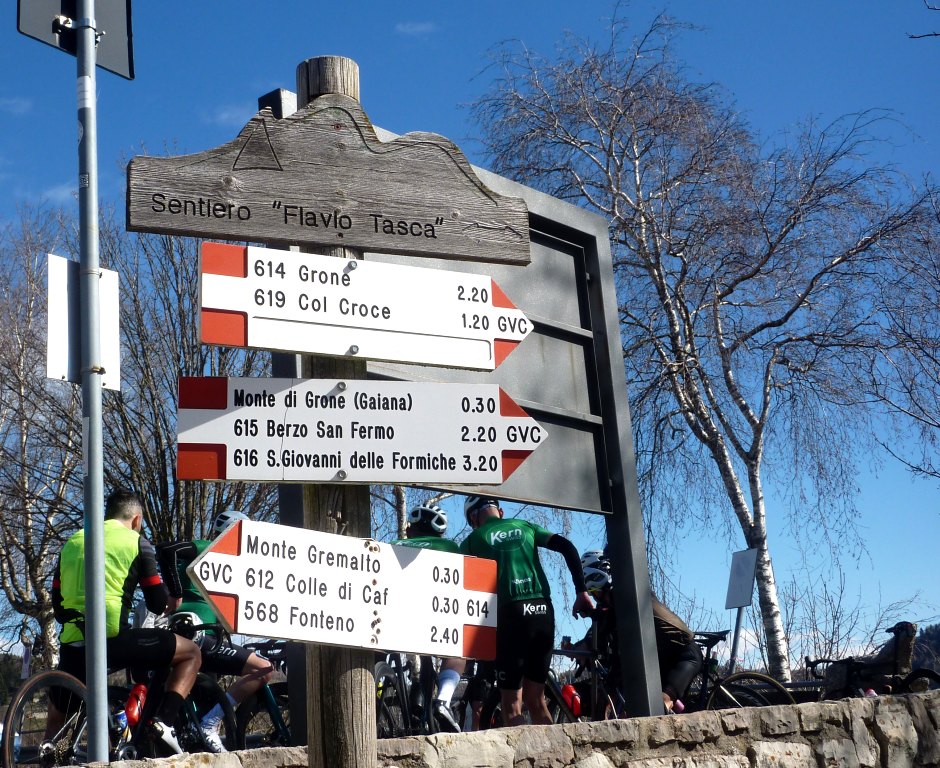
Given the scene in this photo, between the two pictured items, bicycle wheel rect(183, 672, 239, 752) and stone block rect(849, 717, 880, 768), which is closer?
stone block rect(849, 717, 880, 768)

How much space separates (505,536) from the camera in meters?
6.68

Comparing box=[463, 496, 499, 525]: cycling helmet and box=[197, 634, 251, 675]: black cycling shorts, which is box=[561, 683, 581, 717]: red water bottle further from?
box=[197, 634, 251, 675]: black cycling shorts

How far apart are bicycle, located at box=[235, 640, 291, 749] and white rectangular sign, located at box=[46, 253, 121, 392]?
255cm

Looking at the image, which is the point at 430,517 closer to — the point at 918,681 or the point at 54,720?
the point at 54,720

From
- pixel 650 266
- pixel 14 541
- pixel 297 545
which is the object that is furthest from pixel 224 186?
pixel 14 541

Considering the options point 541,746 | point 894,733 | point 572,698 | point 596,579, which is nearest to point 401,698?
point 572,698

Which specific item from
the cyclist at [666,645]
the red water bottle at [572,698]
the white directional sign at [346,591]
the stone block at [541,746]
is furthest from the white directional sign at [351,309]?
the cyclist at [666,645]

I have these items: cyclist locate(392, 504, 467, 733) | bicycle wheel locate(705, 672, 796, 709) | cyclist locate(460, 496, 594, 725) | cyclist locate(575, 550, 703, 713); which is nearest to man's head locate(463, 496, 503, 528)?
cyclist locate(392, 504, 467, 733)

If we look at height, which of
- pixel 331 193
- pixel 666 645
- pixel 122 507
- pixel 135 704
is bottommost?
pixel 135 704

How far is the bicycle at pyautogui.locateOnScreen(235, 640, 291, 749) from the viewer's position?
704cm

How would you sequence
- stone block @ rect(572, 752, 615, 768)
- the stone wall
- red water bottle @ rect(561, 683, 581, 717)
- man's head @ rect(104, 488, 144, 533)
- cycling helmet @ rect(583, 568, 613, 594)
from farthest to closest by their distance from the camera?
cycling helmet @ rect(583, 568, 613, 594) → red water bottle @ rect(561, 683, 581, 717) → man's head @ rect(104, 488, 144, 533) → stone block @ rect(572, 752, 615, 768) → the stone wall

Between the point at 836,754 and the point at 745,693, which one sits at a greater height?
the point at 745,693

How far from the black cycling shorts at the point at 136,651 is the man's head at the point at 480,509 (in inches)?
77.6

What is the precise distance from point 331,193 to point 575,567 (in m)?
4.64
